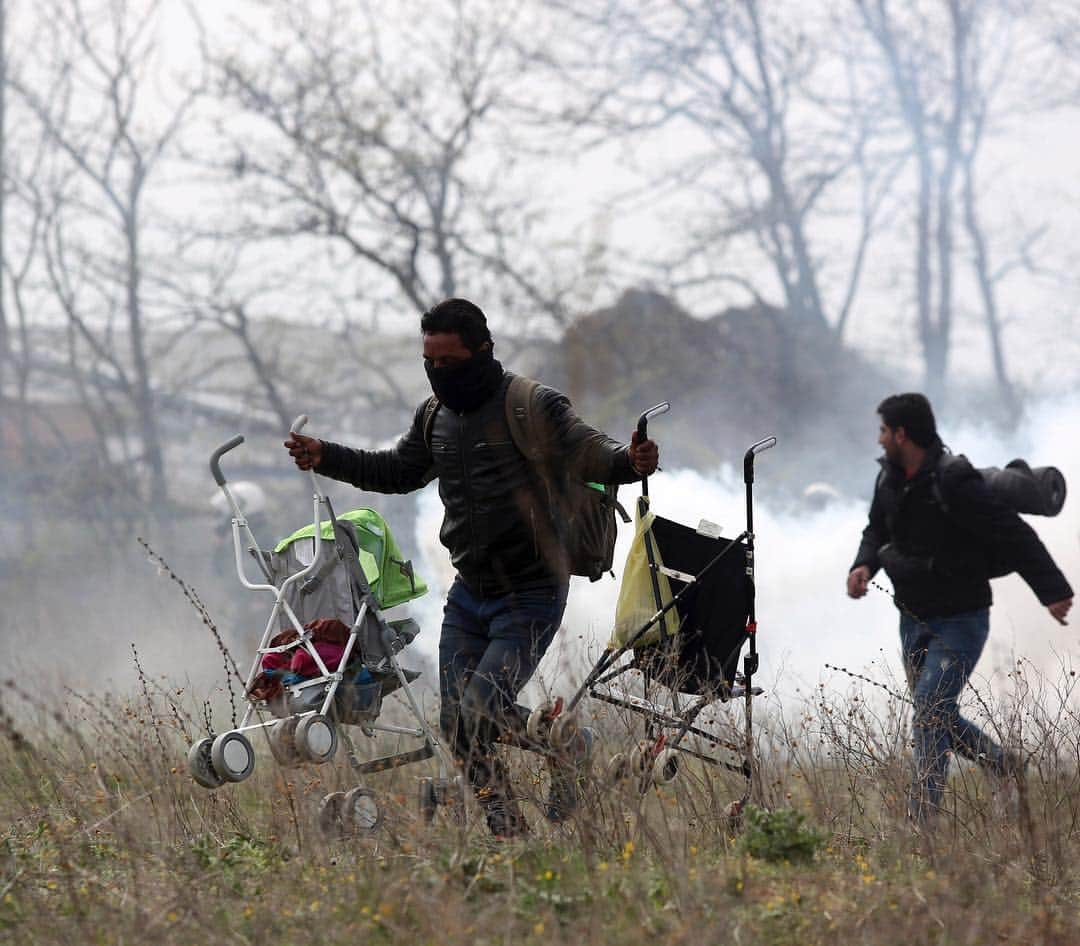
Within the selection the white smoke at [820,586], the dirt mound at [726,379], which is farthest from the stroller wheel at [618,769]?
the dirt mound at [726,379]

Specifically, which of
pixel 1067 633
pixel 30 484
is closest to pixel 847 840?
pixel 1067 633

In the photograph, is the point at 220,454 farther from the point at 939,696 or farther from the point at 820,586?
the point at 820,586

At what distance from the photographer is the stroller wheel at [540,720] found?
4.84 m

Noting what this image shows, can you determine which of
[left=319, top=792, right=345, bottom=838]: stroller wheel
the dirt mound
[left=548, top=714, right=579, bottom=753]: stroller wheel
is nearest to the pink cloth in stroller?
[left=319, top=792, right=345, bottom=838]: stroller wheel

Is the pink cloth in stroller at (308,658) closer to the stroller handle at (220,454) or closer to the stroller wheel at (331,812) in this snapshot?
the stroller wheel at (331,812)

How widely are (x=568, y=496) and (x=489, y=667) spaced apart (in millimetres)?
651

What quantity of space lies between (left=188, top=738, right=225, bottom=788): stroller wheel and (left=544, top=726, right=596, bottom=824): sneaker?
1.12m

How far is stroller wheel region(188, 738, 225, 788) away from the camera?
4.90 m

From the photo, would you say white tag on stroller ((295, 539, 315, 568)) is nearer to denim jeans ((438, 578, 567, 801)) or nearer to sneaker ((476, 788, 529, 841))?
denim jeans ((438, 578, 567, 801))

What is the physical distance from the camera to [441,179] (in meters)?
23.5

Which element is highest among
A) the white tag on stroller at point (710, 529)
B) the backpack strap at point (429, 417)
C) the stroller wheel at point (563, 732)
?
the backpack strap at point (429, 417)

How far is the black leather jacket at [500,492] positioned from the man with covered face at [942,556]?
5.61ft

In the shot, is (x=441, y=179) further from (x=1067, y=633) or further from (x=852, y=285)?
(x=1067, y=633)

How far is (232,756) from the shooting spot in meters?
4.91
